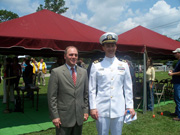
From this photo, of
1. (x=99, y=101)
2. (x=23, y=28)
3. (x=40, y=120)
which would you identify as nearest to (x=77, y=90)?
(x=99, y=101)

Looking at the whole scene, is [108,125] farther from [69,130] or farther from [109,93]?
[69,130]

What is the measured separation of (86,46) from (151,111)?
3.47m

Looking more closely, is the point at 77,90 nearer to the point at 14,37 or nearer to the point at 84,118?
the point at 84,118

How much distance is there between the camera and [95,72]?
89.6 inches

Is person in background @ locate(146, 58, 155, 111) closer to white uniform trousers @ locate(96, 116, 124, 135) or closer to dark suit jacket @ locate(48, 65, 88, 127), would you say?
white uniform trousers @ locate(96, 116, 124, 135)

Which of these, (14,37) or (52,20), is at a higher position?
(52,20)

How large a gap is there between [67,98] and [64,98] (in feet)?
0.13

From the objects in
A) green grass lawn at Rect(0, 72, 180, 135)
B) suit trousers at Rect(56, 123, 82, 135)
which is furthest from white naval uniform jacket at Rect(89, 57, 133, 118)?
green grass lawn at Rect(0, 72, 180, 135)

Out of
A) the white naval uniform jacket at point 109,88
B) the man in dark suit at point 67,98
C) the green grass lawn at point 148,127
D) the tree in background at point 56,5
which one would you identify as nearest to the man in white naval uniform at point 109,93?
the white naval uniform jacket at point 109,88

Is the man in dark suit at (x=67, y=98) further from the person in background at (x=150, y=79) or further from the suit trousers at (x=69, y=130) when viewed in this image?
the person in background at (x=150, y=79)

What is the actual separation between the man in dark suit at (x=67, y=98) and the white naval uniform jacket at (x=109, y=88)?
0.72 feet

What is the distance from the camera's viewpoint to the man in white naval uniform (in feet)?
7.34

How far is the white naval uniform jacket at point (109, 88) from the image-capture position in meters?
2.25

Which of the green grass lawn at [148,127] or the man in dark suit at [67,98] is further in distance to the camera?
the green grass lawn at [148,127]
